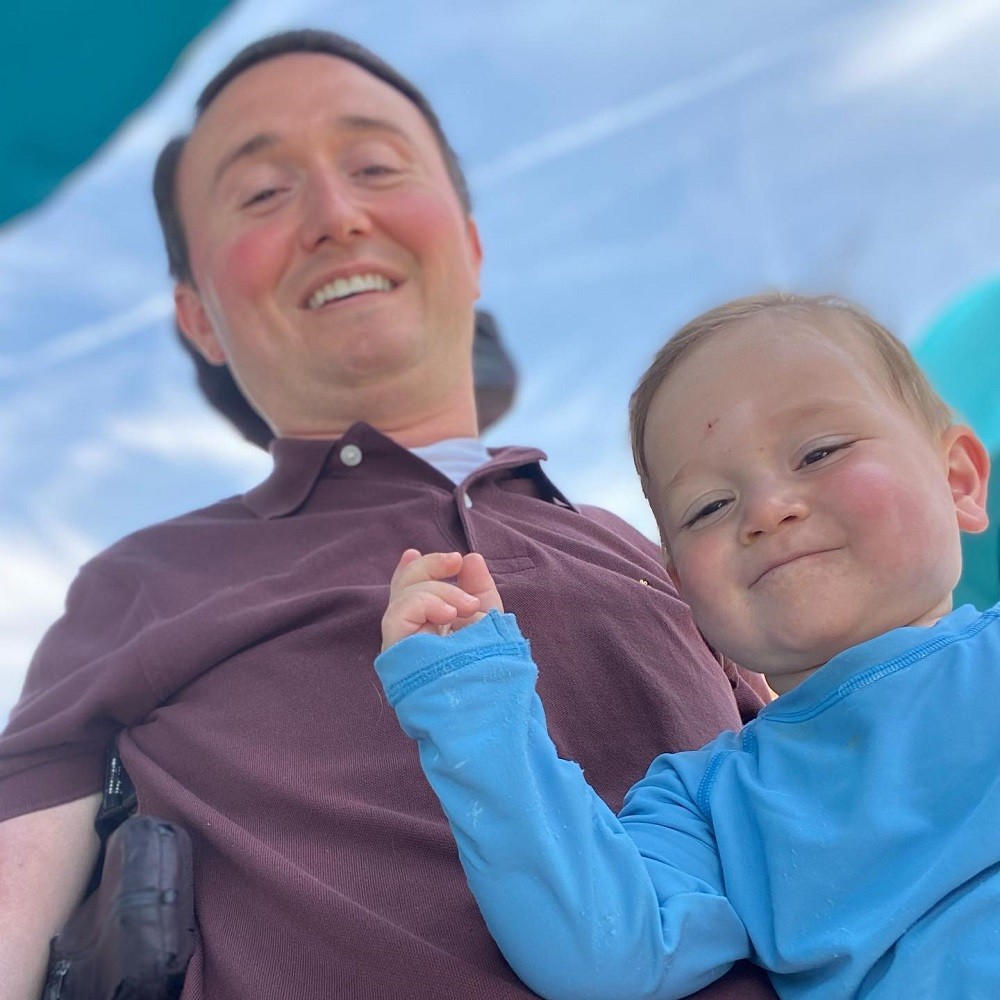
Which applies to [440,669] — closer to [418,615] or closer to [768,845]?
[418,615]

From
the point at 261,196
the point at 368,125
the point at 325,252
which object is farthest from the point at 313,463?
the point at 368,125

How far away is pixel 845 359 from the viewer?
3.43ft

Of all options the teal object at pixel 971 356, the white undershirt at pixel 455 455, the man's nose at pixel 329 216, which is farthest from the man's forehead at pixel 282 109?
the teal object at pixel 971 356

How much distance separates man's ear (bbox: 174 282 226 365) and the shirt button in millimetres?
456

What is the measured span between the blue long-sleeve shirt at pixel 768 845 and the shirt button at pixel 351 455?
672 millimetres

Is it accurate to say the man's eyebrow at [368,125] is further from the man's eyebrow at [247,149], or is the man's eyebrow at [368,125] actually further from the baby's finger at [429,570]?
the baby's finger at [429,570]

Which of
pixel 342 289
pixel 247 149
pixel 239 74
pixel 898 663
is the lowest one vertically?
pixel 898 663

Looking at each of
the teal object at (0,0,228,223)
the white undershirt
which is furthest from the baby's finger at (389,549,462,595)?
the teal object at (0,0,228,223)

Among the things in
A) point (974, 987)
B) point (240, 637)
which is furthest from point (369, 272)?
point (974, 987)

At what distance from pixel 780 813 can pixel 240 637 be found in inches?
23.5

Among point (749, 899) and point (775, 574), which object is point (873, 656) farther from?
point (749, 899)

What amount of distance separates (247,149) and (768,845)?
4.11 feet

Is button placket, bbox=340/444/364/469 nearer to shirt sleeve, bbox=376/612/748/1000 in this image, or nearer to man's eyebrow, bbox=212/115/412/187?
man's eyebrow, bbox=212/115/412/187

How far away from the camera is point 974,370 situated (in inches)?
87.9
